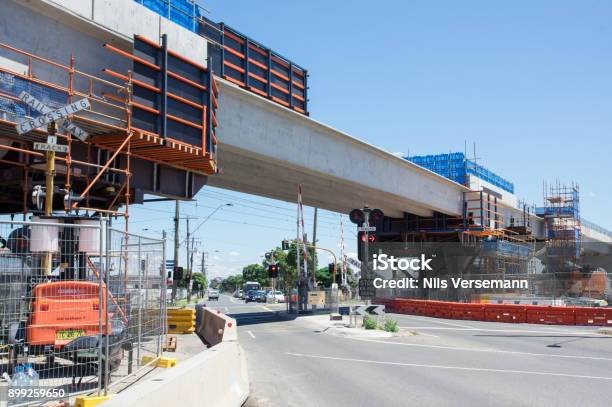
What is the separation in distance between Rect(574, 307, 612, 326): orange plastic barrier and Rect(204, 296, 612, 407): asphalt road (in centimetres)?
616

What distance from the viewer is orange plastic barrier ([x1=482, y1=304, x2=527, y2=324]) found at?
29703 mm

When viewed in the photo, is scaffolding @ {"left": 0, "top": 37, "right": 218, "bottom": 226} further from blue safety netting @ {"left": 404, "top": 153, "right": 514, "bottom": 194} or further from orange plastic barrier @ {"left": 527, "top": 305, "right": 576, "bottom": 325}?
blue safety netting @ {"left": 404, "top": 153, "right": 514, "bottom": 194}

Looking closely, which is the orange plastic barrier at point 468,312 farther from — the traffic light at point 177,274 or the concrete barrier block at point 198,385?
the concrete barrier block at point 198,385

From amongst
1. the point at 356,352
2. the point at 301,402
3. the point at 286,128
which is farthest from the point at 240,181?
the point at 301,402

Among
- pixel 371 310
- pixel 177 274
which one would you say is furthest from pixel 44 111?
pixel 177 274

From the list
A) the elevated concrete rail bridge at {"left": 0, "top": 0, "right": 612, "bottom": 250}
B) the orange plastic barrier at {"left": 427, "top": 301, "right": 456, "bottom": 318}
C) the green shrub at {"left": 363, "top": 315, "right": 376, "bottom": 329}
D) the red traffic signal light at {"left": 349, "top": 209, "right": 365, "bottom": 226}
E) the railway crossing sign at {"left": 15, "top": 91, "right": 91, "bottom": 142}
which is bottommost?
the orange plastic barrier at {"left": 427, "top": 301, "right": 456, "bottom": 318}

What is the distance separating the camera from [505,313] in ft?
99.1

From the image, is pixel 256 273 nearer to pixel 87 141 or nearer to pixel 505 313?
pixel 505 313

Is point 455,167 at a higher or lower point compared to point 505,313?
higher

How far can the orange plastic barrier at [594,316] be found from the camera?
88.7 ft

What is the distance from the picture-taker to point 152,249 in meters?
10.5

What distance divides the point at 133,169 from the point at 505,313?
68.0ft

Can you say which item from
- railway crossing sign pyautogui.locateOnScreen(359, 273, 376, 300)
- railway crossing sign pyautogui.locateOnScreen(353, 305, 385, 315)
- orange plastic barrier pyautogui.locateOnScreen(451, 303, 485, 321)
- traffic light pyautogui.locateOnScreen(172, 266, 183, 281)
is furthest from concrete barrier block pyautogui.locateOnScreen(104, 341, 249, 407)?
orange plastic barrier pyautogui.locateOnScreen(451, 303, 485, 321)

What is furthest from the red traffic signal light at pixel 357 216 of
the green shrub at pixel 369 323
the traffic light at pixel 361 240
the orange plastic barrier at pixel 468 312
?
the orange plastic barrier at pixel 468 312
